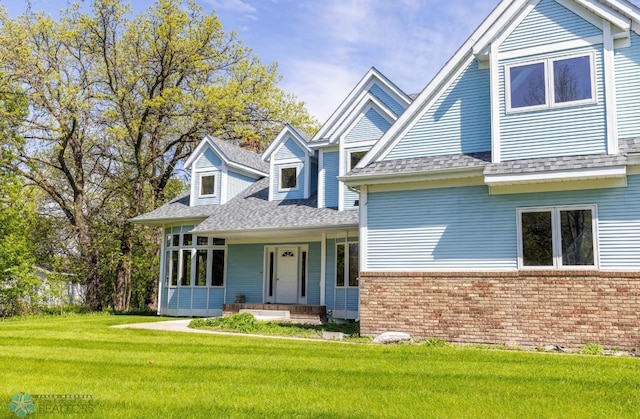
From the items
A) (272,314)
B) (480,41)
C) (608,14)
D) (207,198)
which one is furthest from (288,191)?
(608,14)

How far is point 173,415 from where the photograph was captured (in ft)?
16.9

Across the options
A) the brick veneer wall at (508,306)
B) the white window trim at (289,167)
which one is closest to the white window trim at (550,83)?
the brick veneer wall at (508,306)

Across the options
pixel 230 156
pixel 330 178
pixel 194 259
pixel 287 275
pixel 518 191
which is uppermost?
pixel 230 156

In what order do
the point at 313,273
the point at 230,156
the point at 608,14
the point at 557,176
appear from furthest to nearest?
the point at 230,156 < the point at 313,273 < the point at 608,14 < the point at 557,176

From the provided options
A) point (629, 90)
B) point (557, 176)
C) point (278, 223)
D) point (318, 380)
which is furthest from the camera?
point (278, 223)

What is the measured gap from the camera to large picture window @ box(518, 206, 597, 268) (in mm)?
10703

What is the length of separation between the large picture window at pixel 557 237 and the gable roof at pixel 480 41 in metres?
3.31

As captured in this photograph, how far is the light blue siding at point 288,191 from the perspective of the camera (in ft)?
65.1

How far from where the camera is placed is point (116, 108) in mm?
25719

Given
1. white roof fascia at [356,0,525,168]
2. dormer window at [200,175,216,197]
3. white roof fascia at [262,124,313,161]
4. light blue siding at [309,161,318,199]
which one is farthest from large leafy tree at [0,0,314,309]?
white roof fascia at [356,0,525,168]

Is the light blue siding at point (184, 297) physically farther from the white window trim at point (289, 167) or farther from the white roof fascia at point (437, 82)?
the white roof fascia at point (437, 82)

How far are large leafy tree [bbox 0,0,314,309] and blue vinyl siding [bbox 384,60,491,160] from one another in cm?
1496

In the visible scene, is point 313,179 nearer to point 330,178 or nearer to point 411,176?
point 330,178

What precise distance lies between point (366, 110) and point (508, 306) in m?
8.35
